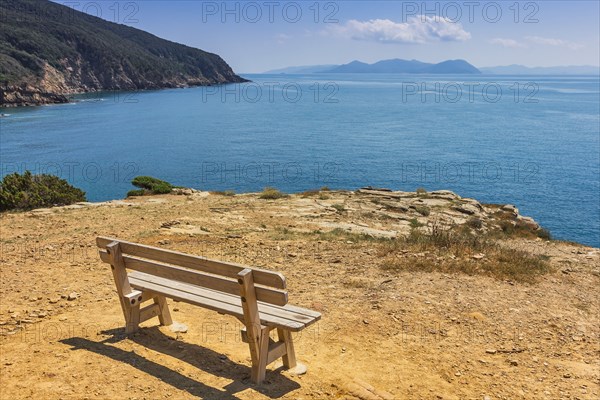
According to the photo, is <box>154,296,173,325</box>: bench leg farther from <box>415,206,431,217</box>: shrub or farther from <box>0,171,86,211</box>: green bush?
<box>415,206,431,217</box>: shrub

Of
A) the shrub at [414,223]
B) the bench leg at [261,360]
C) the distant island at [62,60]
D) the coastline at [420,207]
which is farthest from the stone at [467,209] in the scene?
the distant island at [62,60]

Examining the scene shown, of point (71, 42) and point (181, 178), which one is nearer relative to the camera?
point (181, 178)

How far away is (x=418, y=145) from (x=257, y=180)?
2660cm

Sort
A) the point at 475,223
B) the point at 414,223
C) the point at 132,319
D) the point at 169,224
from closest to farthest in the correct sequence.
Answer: the point at 132,319 < the point at 169,224 < the point at 414,223 < the point at 475,223

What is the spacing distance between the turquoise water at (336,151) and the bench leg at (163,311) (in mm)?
30258

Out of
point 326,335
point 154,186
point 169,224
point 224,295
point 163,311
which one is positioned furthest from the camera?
point 154,186

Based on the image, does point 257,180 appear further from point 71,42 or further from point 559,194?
point 71,42

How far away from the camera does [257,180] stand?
46.8 m

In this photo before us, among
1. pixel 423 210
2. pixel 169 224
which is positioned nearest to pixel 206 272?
pixel 169 224

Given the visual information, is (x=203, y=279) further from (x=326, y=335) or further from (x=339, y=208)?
(x=339, y=208)

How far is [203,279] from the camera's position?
16.9 ft

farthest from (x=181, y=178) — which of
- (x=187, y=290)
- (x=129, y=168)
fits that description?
(x=187, y=290)

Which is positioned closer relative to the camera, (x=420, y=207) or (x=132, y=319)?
(x=132, y=319)

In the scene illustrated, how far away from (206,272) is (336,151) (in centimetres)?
5652
